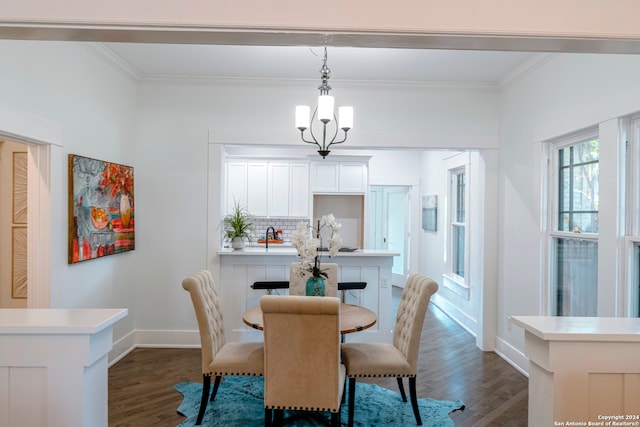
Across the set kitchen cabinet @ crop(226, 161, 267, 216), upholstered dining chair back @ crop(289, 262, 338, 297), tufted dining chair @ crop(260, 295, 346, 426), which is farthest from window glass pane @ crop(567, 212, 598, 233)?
kitchen cabinet @ crop(226, 161, 267, 216)

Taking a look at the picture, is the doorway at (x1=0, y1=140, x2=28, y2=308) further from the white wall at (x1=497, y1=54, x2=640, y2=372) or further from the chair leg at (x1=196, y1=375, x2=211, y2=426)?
the white wall at (x1=497, y1=54, x2=640, y2=372)

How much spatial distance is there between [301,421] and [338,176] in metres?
4.15

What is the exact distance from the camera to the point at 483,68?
12.4 ft

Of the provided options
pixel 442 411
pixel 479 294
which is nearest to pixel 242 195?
pixel 479 294

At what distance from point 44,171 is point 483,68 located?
392cm

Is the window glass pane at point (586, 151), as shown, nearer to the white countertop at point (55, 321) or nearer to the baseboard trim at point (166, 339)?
the white countertop at point (55, 321)

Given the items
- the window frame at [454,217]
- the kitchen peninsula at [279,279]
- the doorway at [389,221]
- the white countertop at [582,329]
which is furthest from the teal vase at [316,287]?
the doorway at [389,221]

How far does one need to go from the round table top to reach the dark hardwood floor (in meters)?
0.78

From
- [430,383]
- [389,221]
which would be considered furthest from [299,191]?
[430,383]

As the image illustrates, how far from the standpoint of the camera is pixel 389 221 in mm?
8070

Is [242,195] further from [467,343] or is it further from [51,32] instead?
[51,32]

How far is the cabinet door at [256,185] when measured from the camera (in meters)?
6.31

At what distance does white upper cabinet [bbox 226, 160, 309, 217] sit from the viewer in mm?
6297

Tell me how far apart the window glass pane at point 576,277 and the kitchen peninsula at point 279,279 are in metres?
1.53
